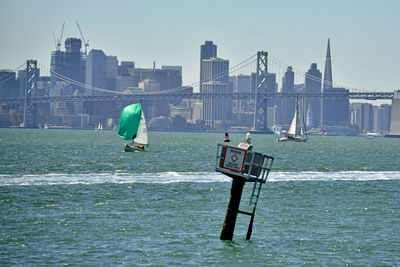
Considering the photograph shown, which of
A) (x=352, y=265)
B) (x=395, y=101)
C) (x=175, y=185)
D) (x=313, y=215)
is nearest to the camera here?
(x=352, y=265)

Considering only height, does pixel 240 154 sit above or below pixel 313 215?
above

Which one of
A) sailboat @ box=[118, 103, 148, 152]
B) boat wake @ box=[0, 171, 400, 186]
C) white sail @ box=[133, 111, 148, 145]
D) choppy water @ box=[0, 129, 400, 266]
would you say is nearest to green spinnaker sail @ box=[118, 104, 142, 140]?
sailboat @ box=[118, 103, 148, 152]

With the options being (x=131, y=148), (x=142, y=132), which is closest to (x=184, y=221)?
(x=131, y=148)

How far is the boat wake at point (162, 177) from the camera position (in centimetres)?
3794

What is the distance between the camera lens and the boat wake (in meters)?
37.9

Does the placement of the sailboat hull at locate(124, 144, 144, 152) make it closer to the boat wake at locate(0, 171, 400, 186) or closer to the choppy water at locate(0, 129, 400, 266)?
the boat wake at locate(0, 171, 400, 186)

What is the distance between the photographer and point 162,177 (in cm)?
4206

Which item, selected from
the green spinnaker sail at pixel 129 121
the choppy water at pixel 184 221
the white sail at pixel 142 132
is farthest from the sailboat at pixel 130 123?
the choppy water at pixel 184 221

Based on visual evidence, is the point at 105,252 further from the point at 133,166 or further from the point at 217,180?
the point at 133,166

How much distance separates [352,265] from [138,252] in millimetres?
5277

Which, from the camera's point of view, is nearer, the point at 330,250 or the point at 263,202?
the point at 330,250

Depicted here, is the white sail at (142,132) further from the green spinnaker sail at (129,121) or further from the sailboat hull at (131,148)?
the green spinnaker sail at (129,121)

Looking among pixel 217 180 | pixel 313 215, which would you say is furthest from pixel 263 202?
pixel 217 180

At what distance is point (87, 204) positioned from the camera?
29016mm
